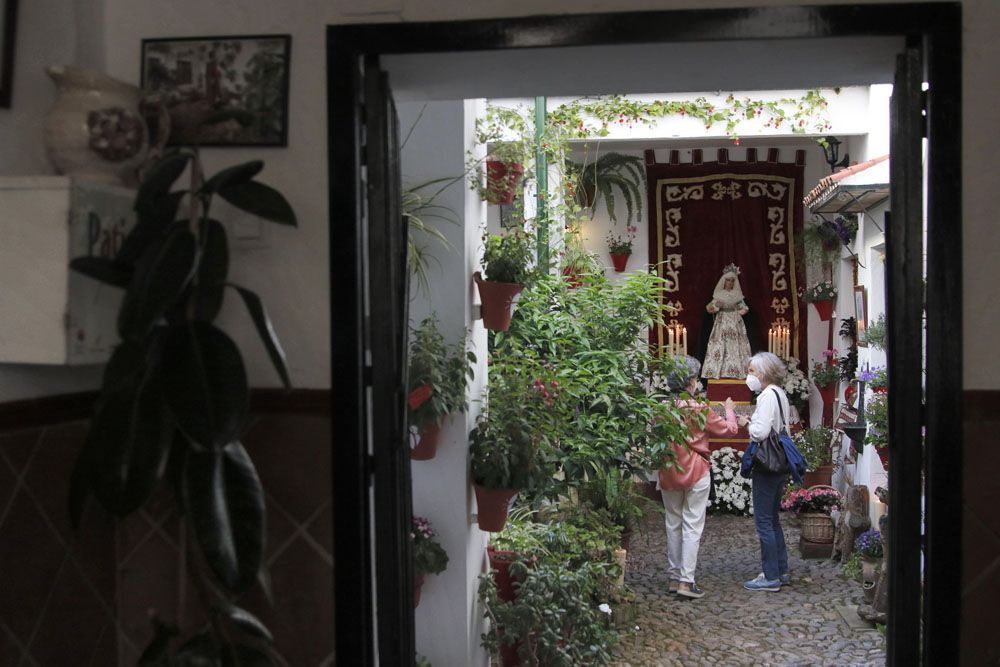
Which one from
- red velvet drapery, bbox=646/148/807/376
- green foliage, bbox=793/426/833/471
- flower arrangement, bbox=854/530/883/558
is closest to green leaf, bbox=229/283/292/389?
flower arrangement, bbox=854/530/883/558

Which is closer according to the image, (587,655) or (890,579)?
(890,579)

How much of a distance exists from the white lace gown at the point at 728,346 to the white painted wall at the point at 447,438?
5502 millimetres

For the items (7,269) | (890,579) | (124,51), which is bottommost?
(890,579)

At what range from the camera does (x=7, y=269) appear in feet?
6.94

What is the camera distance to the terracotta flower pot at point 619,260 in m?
9.55

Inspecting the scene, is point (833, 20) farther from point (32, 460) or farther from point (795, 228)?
point (795, 228)

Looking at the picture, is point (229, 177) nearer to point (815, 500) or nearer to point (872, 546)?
point (872, 546)

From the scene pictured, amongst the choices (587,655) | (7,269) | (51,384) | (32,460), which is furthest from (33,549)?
(587,655)

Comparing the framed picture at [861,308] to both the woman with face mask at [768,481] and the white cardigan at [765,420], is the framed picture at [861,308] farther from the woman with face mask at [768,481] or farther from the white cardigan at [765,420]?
the white cardigan at [765,420]

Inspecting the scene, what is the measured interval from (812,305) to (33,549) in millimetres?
8330

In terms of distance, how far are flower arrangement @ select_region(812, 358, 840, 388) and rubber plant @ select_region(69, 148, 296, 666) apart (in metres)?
7.50

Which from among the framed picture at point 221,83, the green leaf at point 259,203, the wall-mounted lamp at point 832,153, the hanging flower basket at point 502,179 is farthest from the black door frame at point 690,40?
the wall-mounted lamp at point 832,153

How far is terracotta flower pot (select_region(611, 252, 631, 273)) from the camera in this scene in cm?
955

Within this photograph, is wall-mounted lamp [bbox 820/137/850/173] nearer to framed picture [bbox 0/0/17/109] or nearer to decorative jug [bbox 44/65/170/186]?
decorative jug [bbox 44/65/170/186]
